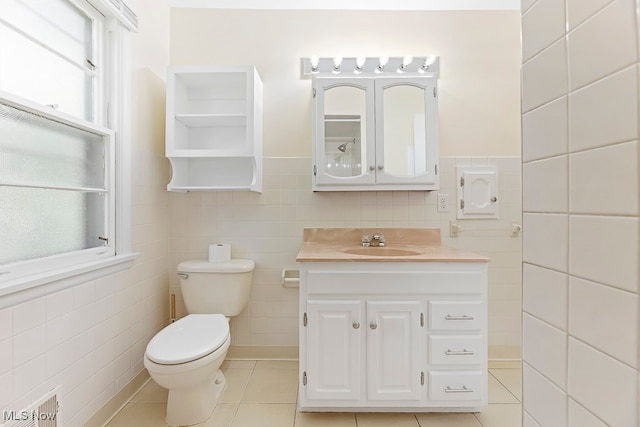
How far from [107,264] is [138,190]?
19.4 inches

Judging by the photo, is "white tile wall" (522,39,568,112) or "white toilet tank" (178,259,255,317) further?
"white toilet tank" (178,259,255,317)

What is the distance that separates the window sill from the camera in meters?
1.10

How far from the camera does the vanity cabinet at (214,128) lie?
6.61ft

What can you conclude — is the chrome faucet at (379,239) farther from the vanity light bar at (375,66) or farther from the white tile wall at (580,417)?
the white tile wall at (580,417)

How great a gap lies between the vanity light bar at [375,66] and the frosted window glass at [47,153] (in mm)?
1363

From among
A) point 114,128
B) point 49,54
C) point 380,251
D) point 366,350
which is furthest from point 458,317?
point 49,54

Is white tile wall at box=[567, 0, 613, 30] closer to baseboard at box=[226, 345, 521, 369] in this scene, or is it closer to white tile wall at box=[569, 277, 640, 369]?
white tile wall at box=[569, 277, 640, 369]

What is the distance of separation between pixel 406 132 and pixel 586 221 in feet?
5.61

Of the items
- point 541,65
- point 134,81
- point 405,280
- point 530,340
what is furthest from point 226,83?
point 530,340

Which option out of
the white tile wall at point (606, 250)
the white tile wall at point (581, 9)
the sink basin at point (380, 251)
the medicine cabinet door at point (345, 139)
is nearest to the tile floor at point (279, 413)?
the sink basin at point (380, 251)

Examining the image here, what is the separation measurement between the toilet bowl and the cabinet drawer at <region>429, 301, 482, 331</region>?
1.03m

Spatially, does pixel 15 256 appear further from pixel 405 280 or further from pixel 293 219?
pixel 405 280

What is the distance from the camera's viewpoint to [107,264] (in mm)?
1568

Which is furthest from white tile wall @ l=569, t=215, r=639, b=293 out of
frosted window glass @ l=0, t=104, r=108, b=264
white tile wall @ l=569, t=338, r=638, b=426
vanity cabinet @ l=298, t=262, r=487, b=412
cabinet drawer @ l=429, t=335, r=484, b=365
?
frosted window glass @ l=0, t=104, r=108, b=264
